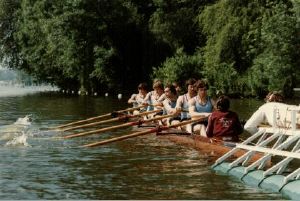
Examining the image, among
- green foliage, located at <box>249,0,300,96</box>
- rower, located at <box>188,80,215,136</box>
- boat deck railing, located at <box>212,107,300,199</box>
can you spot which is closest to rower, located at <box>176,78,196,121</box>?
rower, located at <box>188,80,215,136</box>

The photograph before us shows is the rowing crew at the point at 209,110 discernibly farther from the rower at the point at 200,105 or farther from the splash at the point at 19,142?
the splash at the point at 19,142

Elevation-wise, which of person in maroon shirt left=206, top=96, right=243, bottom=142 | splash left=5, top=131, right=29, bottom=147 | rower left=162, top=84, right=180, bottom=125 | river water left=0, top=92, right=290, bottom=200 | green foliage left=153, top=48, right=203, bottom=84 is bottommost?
river water left=0, top=92, right=290, bottom=200

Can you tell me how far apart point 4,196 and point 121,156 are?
215 inches

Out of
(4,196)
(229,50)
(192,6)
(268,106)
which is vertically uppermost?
(192,6)

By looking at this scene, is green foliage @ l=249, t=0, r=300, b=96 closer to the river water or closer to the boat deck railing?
the river water

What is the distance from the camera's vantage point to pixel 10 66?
256 feet

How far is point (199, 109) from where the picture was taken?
56.2 feet

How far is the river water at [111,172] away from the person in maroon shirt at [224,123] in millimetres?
766

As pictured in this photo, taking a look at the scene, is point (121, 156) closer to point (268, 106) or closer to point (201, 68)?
point (268, 106)

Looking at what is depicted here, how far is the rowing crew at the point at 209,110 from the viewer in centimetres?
1294

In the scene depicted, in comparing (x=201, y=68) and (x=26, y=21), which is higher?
(x=26, y=21)

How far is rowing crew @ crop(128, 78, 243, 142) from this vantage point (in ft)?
47.1

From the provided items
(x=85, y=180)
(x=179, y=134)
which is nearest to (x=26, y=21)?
(x=179, y=134)

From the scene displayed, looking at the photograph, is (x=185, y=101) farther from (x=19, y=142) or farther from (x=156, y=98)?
(x=19, y=142)
